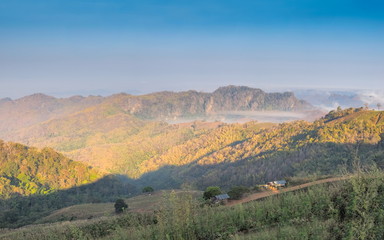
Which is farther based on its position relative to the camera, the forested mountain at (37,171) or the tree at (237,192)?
the forested mountain at (37,171)

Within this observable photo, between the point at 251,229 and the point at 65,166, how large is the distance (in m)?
153

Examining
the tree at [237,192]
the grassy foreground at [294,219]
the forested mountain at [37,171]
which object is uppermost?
the grassy foreground at [294,219]

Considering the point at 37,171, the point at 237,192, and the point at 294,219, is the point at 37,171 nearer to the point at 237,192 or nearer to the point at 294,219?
the point at 237,192

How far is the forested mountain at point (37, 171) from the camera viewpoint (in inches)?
4887

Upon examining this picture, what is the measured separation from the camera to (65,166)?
144 metres

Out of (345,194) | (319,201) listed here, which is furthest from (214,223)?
(345,194)

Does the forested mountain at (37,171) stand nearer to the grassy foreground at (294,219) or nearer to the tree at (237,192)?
the tree at (237,192)

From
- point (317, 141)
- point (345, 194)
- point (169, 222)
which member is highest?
point (345, 194)

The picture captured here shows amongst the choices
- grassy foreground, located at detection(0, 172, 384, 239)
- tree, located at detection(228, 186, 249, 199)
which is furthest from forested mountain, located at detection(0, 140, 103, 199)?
grassy foreground, located at detection(0, 172, 384, 239)

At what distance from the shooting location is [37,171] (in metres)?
137

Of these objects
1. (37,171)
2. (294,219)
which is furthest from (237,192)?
(37,171)

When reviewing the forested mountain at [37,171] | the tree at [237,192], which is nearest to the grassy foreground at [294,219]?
the tree at [237,192]

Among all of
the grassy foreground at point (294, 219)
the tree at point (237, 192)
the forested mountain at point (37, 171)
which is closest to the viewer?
the grassy foreground at point (294, 219)

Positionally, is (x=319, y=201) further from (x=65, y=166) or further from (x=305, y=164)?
(x=65, y=166)
